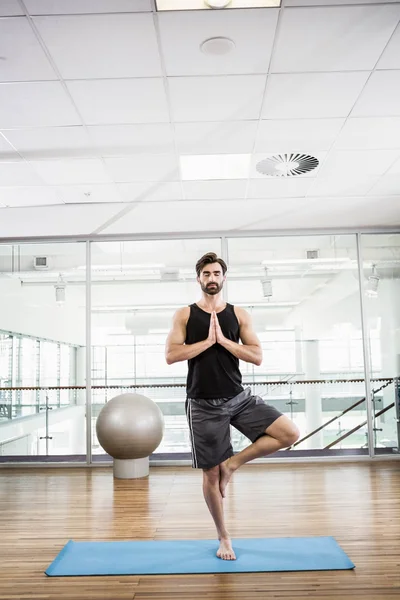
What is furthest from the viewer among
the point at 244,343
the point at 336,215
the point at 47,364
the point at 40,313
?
the point at 40,313

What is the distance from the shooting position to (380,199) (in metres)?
5.32

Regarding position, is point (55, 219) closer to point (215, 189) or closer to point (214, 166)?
point (215, 189)

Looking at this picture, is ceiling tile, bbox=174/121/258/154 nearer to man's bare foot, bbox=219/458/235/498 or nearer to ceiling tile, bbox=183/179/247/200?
ceiling tile, bbox=183/179/247/200

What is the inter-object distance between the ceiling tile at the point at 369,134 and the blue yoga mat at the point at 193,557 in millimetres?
2614

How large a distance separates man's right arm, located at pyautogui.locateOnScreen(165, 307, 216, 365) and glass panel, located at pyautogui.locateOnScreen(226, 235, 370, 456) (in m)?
3.24

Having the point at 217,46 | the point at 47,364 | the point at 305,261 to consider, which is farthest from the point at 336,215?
the point at 47,364

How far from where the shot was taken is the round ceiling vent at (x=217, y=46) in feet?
9.14

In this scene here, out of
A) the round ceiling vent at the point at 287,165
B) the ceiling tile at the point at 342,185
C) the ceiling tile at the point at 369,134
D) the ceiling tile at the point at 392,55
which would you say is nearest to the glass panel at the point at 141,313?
the ceiling tile at the point at 342,185

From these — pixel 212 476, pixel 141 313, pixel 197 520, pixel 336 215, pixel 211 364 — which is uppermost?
pixel 336 215

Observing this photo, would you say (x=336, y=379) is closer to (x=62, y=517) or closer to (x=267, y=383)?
(x=267, y=383)

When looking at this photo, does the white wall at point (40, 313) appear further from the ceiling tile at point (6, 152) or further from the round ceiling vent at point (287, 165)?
the round ceiling vent at point (287, 165)

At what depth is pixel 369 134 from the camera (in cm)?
393

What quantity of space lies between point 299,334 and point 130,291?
1.95 m

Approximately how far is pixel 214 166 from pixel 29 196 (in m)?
1.73
